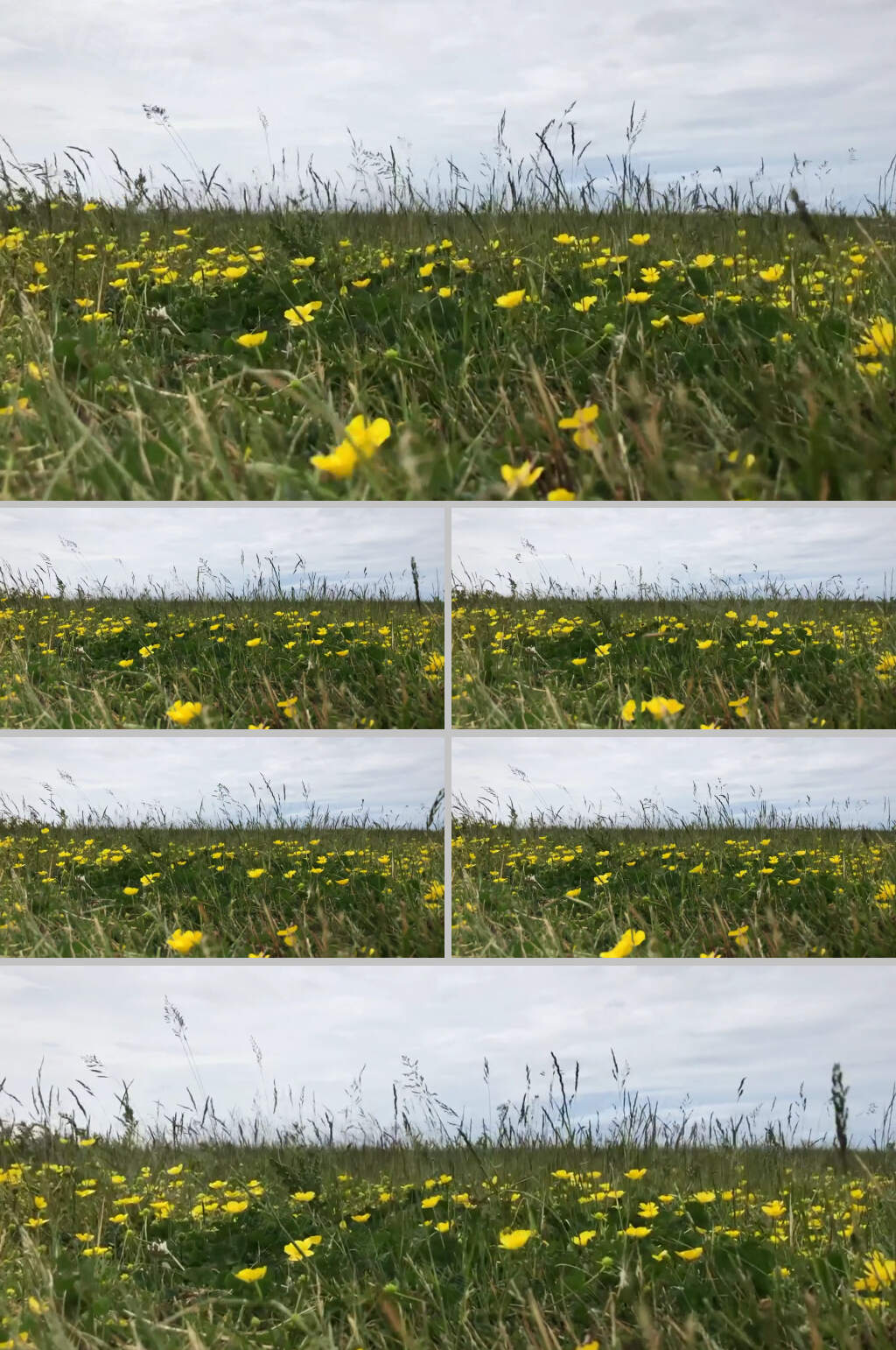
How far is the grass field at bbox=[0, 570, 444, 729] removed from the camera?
3.07 metres

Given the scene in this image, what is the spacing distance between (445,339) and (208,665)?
2.86ft

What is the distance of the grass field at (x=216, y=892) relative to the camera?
312 centimetres

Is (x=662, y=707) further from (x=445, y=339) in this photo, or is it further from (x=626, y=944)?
(x=445, y=339)

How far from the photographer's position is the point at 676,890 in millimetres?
3176

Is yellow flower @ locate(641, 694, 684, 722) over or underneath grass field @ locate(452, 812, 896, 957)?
over

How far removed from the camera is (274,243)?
3.27 metres

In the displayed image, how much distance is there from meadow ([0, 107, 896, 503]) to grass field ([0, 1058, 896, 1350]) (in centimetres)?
139

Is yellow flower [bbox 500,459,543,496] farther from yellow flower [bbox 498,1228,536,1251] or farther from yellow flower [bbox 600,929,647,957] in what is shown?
yellow flower [bbox 498,1228,536,1251]

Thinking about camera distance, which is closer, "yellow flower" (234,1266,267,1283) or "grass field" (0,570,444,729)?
"yellow flower" (234,1266,267,1283)

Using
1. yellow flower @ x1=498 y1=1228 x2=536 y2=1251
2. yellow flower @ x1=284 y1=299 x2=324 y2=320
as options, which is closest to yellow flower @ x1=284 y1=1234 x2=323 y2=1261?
yellow flower @ x1=498 y1=1228 x2=536 y2=1251

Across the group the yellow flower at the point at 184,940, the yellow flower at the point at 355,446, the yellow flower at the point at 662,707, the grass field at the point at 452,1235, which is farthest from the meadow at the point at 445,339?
the grass field at the point at 452,1235

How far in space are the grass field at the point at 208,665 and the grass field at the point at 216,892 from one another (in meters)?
0.24

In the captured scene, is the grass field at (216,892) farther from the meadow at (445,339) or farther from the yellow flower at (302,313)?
the yellow flower at (302,313)

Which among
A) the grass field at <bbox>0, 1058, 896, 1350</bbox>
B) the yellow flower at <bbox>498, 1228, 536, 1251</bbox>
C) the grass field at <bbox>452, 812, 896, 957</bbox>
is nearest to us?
the grass field at <bbox>0, 1058, 896, 1350</bbox>
